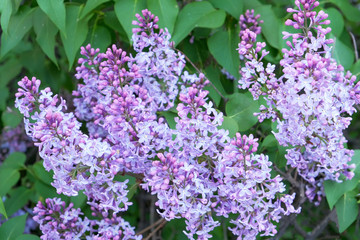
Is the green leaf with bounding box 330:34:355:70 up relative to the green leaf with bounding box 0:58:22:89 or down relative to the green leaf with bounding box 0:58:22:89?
down

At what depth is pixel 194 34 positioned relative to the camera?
8.16 ft

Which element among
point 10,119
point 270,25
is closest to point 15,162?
point 10,119

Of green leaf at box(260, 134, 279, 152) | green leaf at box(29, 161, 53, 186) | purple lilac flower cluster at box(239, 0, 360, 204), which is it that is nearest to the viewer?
purple lilac flower cluster at box(239, 0, 360, 204)

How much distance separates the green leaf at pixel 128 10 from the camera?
2.14 m

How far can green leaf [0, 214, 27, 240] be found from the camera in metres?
2.17

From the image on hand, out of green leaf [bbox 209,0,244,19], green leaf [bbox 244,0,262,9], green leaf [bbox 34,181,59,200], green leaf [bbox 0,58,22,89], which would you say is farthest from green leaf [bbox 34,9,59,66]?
green leaf [bbox 0,58,22,89]

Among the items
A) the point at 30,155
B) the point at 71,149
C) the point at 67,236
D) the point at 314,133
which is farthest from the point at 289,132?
the point at 30,155

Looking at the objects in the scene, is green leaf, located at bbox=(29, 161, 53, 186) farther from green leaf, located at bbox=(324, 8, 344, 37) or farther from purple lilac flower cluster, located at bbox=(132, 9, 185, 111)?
green leaf, located at bbox=(324, 8, 344, 37)

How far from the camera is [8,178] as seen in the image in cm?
257

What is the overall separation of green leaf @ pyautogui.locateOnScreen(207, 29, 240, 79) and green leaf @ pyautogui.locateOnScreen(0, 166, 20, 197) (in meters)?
1.12

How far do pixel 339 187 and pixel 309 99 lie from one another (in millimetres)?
486

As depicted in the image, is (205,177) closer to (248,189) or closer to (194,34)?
(248,189)

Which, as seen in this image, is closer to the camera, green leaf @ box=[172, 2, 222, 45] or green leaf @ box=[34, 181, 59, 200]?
green leaf @ box=[172, 2, 222, 45]

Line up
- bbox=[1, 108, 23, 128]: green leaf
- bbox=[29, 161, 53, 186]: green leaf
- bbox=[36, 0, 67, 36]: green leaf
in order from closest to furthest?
bbox=[36, 0, 67, 36]: green leaf → bbox=[29, 161, 53, 186]: green leaf → bbox=[1, 108, 23, 128]: green leaf
